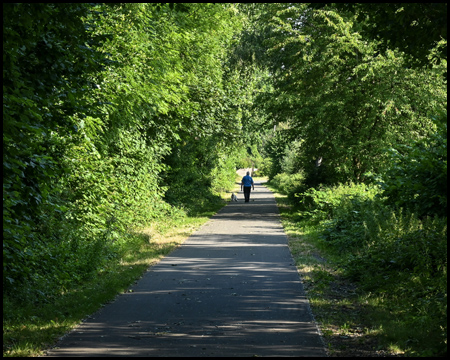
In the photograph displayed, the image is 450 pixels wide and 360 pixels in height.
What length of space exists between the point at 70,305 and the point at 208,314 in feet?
6.96

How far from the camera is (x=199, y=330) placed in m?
6.76

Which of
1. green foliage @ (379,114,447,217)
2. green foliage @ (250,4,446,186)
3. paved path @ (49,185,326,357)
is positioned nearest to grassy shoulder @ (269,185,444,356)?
paved path @ (49,185,326,357)

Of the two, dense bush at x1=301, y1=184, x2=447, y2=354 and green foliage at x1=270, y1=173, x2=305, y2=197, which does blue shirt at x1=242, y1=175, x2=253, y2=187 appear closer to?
green foliage at x1=270, y1=173, x2=305, y2=197

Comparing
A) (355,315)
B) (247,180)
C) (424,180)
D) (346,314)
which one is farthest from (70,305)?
(247,180)

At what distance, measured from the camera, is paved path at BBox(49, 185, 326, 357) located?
604 centimetres

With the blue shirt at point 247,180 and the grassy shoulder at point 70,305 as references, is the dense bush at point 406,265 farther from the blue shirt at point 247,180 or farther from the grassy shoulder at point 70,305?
the blue shirt at point 247,180

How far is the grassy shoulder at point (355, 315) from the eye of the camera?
240 inches

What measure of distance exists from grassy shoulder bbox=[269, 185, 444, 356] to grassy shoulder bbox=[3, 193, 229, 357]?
3.28 metres

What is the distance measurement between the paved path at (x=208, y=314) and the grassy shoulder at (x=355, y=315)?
227 millimetres

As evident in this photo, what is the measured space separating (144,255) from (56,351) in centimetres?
696

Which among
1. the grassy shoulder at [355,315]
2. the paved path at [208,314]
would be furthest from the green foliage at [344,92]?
the grassy shoulder at [355,315]

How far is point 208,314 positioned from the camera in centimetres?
757

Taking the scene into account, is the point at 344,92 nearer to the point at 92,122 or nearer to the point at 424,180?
the point at 424,180

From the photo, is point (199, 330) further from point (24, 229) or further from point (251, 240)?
point (251, 240)
